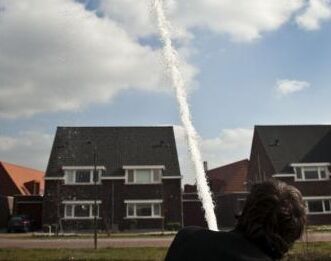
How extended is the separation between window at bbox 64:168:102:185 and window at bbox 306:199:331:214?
67.8 ft

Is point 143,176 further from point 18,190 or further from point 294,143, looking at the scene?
point 18,190

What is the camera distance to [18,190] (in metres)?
60.7

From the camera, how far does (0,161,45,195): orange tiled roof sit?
61.8 metres

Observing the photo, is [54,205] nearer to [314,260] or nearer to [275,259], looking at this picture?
[314,260]

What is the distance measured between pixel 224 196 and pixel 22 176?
82.5 ft

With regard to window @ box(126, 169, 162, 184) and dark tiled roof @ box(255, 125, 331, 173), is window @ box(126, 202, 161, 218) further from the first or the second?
dark tiled roof @ box(255, 125, 331, 173)

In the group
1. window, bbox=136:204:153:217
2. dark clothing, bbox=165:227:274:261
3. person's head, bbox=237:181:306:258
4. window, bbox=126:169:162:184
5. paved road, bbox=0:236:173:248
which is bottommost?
paved road, bbox=0:236:173:248

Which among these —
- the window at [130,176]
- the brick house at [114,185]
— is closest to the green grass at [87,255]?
the brick house at [114,185]

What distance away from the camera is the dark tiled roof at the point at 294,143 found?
2131 inches

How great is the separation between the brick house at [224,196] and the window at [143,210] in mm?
4787

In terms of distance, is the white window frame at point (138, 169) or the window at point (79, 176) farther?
the white window frame at point (138, 169)

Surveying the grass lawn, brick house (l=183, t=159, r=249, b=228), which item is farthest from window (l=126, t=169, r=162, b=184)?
the grass lawn

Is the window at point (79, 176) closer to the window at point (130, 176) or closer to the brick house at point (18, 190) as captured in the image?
the window at point (130, 176)

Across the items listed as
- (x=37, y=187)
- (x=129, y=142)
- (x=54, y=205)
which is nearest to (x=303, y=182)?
(x=129, y=142)
